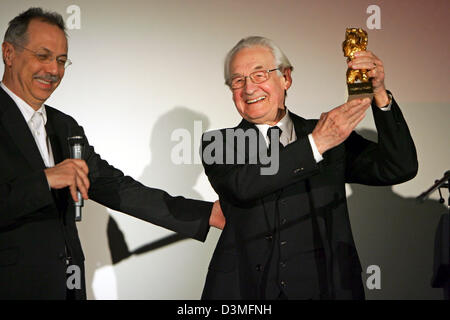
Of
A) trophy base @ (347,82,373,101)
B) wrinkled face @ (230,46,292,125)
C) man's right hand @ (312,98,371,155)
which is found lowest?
man's right hand @ (312,98,371,155)

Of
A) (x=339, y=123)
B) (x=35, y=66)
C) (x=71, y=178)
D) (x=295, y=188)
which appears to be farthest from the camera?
(x=35, y=66)

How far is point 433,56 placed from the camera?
143 inches

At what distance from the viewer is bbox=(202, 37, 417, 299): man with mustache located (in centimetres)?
241

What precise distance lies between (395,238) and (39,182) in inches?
84.8

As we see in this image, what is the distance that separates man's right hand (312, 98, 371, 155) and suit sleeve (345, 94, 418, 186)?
0.65ft

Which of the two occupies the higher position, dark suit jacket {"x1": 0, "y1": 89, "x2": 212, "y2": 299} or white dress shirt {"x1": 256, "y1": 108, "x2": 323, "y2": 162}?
white dress shirt {"x1": 256, "y1": 108, "x2": 323, "y2": 162}

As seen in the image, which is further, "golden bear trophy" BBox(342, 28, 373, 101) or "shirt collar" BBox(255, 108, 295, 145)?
"shirt collar" BBox(255, 108, 295, 145)

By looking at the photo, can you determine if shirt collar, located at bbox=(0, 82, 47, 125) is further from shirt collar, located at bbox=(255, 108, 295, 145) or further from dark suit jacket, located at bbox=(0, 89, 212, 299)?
shirt collar, located at bbox=(255, 108, 295, 145)

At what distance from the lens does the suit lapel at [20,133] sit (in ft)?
8.57

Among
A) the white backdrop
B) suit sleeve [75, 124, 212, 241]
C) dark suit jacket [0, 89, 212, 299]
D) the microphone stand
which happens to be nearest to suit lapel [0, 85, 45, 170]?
dark suit jacket [0, 89, 212, 299]

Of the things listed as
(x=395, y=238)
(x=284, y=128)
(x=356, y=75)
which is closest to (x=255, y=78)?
(x=284, y=128)

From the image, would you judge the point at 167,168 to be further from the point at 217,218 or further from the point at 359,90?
the point at 359,90

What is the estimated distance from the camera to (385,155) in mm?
2566
